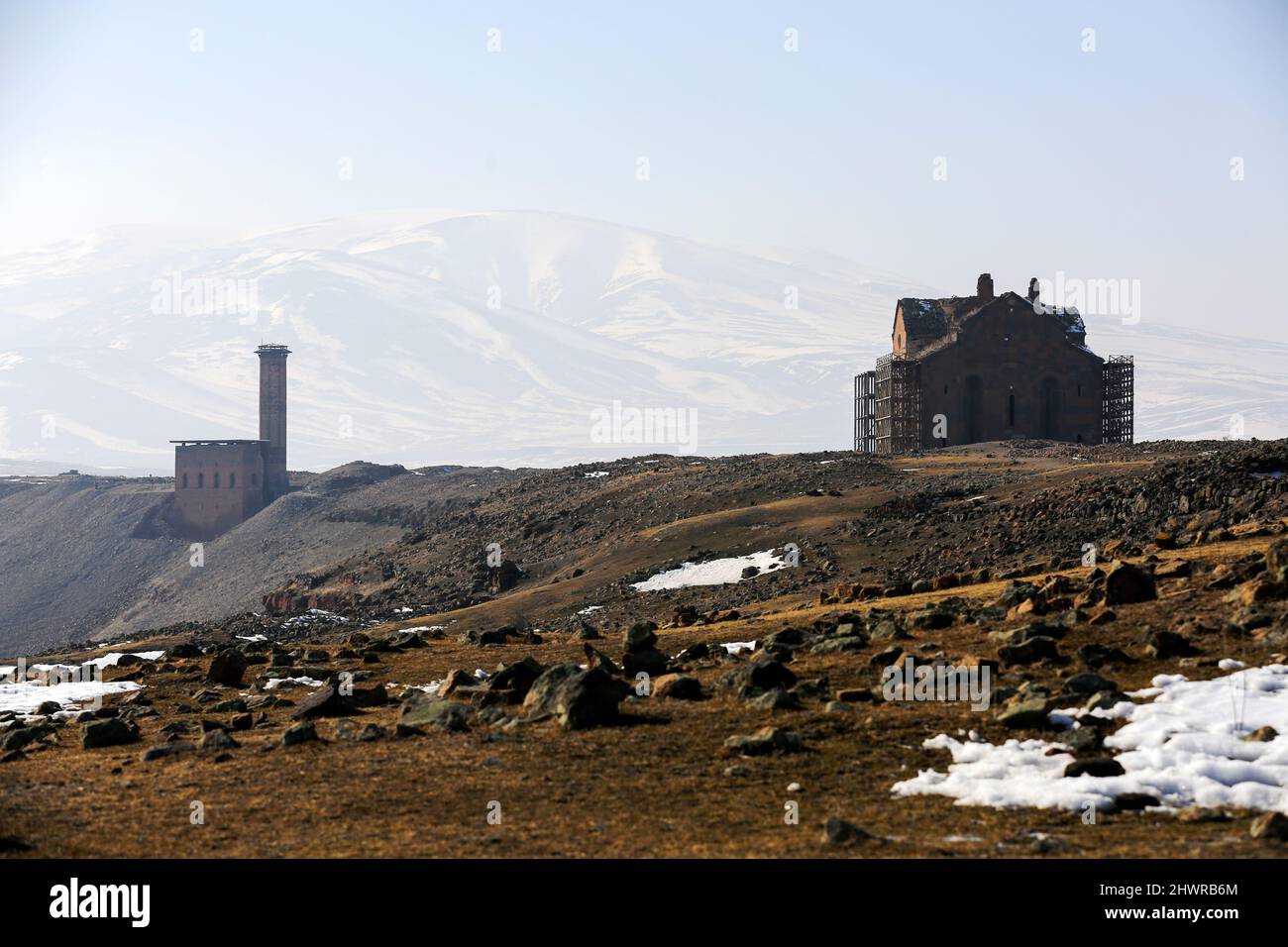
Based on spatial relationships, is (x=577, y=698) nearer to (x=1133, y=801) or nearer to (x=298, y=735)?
(x=298, y=735)

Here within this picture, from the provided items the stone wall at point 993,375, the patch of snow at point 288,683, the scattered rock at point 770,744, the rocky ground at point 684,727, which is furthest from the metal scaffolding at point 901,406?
the scattered rock at point 770,744

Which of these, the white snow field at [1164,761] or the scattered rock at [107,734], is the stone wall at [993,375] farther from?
the white snow field at [1164,761]

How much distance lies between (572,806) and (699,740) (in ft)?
8.48

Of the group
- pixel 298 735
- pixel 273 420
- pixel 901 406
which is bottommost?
pixel 298 735

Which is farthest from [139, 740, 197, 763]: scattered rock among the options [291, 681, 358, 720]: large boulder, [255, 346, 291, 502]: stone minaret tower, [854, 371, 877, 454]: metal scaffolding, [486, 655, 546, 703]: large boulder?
[255, 346, 291, 502]: stone minaret tower

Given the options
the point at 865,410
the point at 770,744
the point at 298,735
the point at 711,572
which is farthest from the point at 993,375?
the point at 770,744

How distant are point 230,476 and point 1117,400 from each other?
68.4 meters

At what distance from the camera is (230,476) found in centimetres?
11894

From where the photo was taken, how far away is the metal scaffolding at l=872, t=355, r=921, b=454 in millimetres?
81188

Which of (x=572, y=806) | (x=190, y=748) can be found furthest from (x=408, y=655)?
(x=572, y=806)

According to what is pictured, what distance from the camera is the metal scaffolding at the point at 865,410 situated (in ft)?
306

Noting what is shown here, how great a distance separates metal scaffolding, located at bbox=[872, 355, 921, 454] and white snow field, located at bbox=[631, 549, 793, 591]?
111 ft

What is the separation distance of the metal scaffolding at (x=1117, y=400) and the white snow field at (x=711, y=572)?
43.8 m
